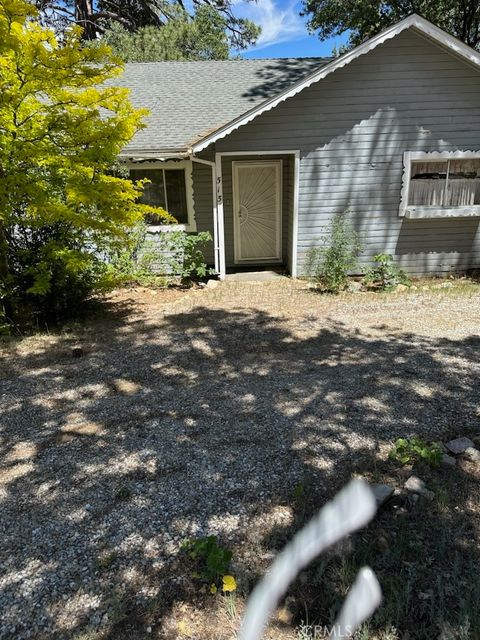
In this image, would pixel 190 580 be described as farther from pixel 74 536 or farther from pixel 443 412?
pixel 443 412

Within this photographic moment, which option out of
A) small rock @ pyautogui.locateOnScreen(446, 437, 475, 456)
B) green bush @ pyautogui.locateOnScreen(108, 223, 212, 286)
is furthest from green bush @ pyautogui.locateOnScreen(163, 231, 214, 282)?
small rock @ pyautogui.locateOnScreen(446, 437, 475, 456)

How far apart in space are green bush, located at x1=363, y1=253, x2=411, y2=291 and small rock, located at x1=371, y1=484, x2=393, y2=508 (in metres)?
5.97

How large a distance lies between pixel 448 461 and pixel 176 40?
81.1 ft

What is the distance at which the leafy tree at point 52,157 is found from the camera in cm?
482

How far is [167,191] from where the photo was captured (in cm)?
921

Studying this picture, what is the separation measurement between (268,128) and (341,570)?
774cm

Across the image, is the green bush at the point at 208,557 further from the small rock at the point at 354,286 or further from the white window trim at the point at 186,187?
the white window trim at the point at 186,187

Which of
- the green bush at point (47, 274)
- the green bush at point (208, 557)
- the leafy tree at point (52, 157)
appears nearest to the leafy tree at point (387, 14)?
the leafy tree at point (52, 157)

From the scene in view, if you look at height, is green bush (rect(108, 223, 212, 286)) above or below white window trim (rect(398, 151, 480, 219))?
below

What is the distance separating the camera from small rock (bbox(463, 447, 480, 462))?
3078 millimetres

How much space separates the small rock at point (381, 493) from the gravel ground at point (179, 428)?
0.88 ft

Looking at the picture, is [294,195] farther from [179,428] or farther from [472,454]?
[472,454]

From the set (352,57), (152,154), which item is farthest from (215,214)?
(352,57)

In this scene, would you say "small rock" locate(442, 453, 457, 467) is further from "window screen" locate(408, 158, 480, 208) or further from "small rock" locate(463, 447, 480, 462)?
"window screen" locate(408, 158, 480, 208)
